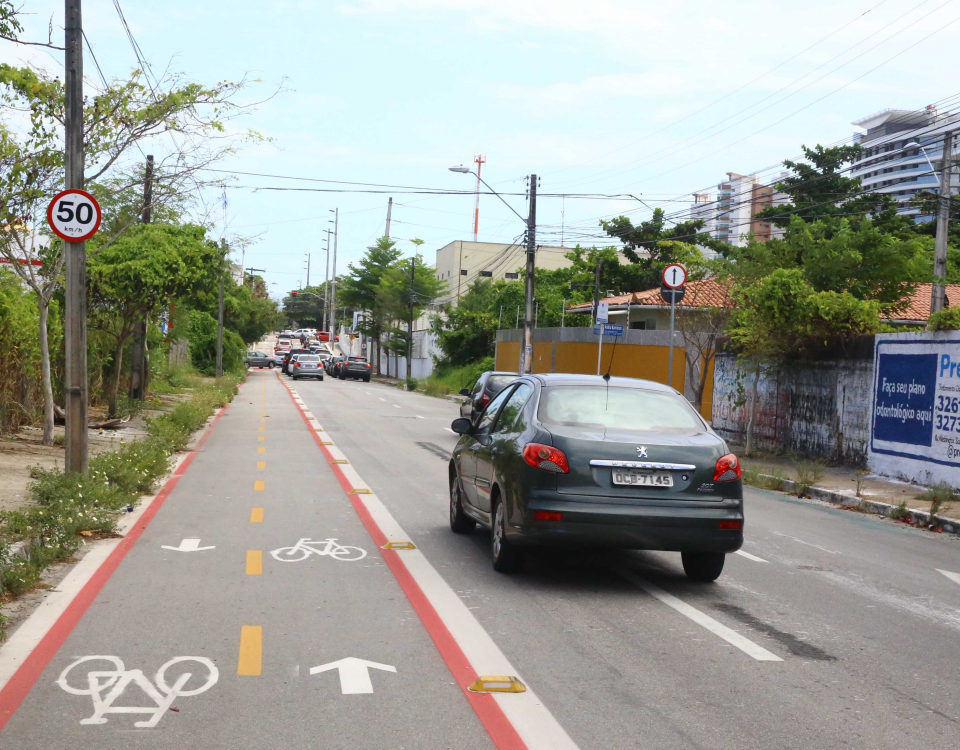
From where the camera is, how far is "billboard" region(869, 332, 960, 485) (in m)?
14.9

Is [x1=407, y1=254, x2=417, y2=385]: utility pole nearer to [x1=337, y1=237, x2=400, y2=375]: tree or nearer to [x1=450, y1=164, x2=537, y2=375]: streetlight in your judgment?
[x1=337, y1=237, x2=400, y2=375]: tree

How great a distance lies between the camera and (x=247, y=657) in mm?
5781

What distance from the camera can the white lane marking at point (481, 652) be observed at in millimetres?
4652

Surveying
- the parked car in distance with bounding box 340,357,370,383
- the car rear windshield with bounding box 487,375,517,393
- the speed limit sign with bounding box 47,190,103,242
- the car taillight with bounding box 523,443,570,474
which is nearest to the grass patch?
the speed limit sign with bounding box 47,190,103,242

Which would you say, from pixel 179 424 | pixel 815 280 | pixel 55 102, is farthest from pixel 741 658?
pixel 815 280

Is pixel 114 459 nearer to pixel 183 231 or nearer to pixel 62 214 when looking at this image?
pixel 62 214

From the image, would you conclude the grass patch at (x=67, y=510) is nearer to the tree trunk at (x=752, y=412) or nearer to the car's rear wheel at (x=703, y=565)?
the car's rear wheel at (x=703, y=565)

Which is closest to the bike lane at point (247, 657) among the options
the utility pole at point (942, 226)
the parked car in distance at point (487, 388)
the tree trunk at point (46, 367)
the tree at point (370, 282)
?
the tree trunk at point (46, 367)

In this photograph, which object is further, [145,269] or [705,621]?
[145,269]

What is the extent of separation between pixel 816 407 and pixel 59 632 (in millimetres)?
16006

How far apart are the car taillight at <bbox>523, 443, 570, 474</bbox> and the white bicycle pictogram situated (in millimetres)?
1996

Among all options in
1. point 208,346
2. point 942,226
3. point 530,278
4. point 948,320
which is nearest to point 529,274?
point 530,278

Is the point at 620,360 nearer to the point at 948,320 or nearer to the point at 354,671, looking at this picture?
the point at 948,320

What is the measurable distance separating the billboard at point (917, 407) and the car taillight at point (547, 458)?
9303 mm
